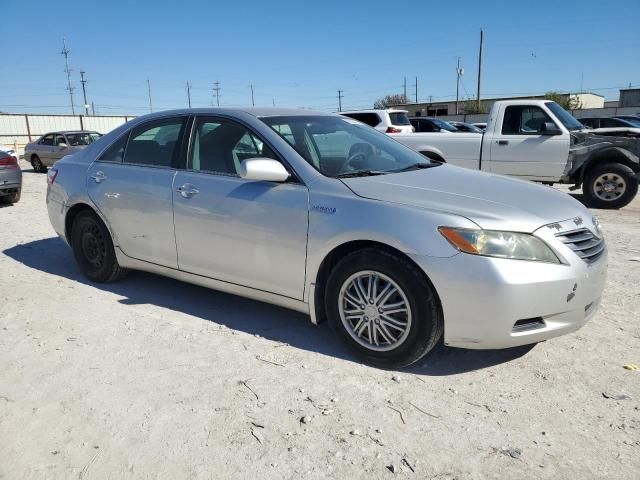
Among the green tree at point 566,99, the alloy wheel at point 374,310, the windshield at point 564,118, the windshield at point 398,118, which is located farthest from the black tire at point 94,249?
the green tree at point 566,99

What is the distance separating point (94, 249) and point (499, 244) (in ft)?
12.5

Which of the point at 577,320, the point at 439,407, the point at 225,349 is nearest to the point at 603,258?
the point at 577,320

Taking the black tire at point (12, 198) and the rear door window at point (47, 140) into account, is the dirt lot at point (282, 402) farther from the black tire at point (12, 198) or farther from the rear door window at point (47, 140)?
the rear door window at point (47, 140)

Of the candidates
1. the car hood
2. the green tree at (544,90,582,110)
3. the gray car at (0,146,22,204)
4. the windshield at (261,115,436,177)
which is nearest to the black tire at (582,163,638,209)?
the windshield at (261,115,436,177)

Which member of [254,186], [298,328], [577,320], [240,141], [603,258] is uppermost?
[240,141]

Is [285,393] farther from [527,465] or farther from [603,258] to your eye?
[603,258]

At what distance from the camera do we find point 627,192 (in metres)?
9.14

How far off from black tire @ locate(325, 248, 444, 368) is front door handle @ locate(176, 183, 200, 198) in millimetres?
1362

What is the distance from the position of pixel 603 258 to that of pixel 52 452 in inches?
131

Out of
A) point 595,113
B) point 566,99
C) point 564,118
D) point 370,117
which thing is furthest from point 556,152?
point 566,99

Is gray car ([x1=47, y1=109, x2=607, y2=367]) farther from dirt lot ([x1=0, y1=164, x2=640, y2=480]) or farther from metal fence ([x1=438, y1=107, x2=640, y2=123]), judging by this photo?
metal fence ([x1=438, y1=107, x2=640, y2=123])

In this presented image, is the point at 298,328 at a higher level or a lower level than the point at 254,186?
lower

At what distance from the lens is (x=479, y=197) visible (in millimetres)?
3279

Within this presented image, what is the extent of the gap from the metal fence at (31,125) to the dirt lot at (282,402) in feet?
104
